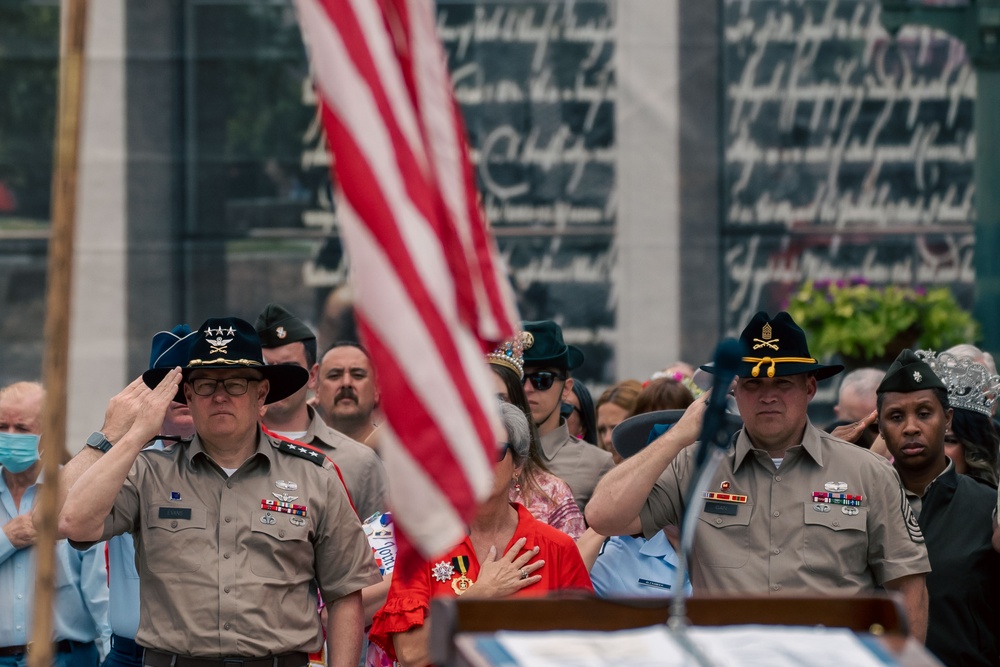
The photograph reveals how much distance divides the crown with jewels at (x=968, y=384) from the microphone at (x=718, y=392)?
3948 millimetres

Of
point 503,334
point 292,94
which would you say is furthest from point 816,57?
point 503,334

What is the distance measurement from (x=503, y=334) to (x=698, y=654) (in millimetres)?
989

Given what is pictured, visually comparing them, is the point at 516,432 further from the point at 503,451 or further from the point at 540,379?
the point at 540,379

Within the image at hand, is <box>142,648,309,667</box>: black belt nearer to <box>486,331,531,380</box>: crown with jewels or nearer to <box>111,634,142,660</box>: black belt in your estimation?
<box>111,634,142,660</box>: black belt

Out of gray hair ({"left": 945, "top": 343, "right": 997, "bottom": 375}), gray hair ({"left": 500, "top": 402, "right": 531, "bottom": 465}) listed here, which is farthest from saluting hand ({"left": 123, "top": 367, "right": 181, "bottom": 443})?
gray hair ({"left": 945, "top": 343, "right": 997, "bottom": 375})

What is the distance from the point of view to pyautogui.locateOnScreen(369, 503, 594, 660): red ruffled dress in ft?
17.0

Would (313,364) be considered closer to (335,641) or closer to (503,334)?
(335,641)

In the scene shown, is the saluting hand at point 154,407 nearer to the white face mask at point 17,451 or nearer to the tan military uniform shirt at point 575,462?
the white face mask at point 17,451

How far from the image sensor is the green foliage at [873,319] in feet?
36.9

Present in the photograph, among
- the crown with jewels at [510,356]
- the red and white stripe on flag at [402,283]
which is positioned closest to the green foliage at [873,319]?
the crown with jewels at [510,356]

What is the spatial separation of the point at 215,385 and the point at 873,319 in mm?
6912

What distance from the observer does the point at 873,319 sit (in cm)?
1144

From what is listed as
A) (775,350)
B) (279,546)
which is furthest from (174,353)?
(775,350)

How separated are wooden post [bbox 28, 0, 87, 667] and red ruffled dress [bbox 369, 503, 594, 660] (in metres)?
2.04
